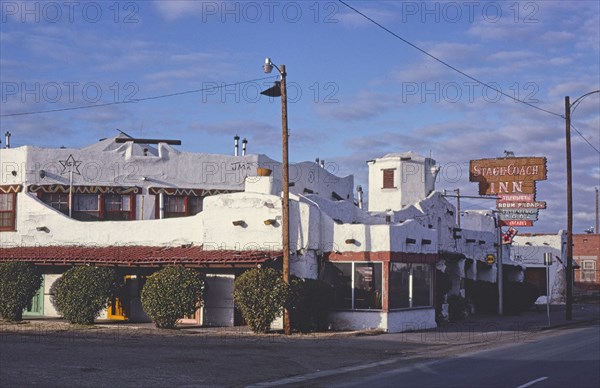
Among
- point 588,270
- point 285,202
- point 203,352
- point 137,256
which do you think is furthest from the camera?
point 588,270

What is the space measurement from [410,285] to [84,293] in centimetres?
1148

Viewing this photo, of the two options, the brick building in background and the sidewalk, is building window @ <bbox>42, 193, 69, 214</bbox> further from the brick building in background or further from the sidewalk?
the brick building in background

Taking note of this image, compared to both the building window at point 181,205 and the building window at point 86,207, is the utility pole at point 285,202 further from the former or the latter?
the building window at point 86,207

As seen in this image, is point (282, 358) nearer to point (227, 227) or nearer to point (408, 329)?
point (408, 329)

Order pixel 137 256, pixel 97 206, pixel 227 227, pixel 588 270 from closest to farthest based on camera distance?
pixel 227 227 < pixel 137 256 < pixel 97 206 < pixel 588 270

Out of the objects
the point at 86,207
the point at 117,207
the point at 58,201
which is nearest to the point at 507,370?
the point at 117,207

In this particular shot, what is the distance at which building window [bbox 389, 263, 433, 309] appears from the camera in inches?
1094

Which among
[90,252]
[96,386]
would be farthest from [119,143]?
[96,386]

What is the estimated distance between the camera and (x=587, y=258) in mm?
67125

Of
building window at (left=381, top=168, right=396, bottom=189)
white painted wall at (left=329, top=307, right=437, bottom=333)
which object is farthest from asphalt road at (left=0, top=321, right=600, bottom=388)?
building window at (left=381, top=168, right=396, bottom=189)

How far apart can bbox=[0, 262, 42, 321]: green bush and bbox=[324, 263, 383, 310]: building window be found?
11282 millimetres


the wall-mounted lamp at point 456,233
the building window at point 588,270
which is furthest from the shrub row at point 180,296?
the building window at point 588,270

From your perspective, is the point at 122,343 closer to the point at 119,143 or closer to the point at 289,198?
the point at 289,198

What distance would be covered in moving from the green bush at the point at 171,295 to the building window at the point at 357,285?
15.7ft
